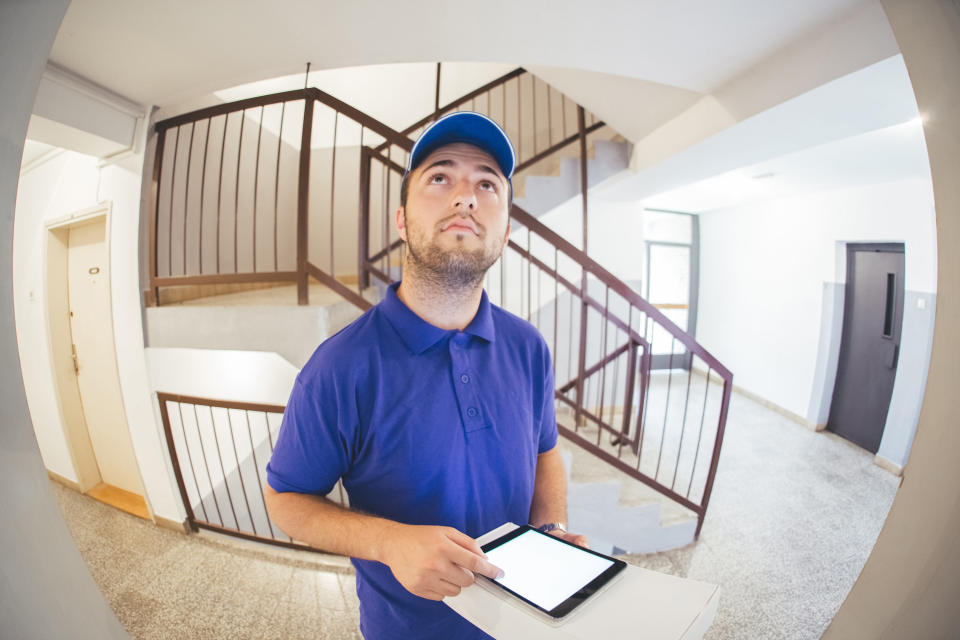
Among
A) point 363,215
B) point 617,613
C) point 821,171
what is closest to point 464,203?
point 617,613

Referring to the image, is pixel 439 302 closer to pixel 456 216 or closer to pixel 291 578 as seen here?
pixel 456 216

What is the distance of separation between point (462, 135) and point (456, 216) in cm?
22

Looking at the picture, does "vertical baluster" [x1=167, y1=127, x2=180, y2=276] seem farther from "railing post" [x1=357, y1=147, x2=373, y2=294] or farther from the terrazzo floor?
"railing post" [x1=357, y1=147, x2=373, y2=294]

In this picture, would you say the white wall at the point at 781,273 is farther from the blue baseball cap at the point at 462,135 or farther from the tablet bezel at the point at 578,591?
the tablet bezel at the point at 578,591

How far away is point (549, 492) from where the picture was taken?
2.20 ft

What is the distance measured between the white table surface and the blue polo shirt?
185mm

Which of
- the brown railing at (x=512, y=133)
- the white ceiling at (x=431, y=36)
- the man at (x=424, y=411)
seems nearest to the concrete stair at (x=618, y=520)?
the man at (x=424, y=411)

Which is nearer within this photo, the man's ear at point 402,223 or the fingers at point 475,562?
the fingers at point 475,562

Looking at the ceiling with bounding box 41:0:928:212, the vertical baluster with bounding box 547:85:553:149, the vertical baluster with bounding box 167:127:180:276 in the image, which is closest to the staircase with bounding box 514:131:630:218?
the vertical baluster with bounding box 547:85:553:149

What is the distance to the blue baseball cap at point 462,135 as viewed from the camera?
1.96ft

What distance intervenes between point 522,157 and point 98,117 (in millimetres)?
3307

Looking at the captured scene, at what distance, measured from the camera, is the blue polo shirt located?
48cm

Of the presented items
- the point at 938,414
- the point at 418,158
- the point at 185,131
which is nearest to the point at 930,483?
the point at 938,414

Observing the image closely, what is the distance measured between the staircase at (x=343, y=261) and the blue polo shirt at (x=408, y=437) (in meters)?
0.30
